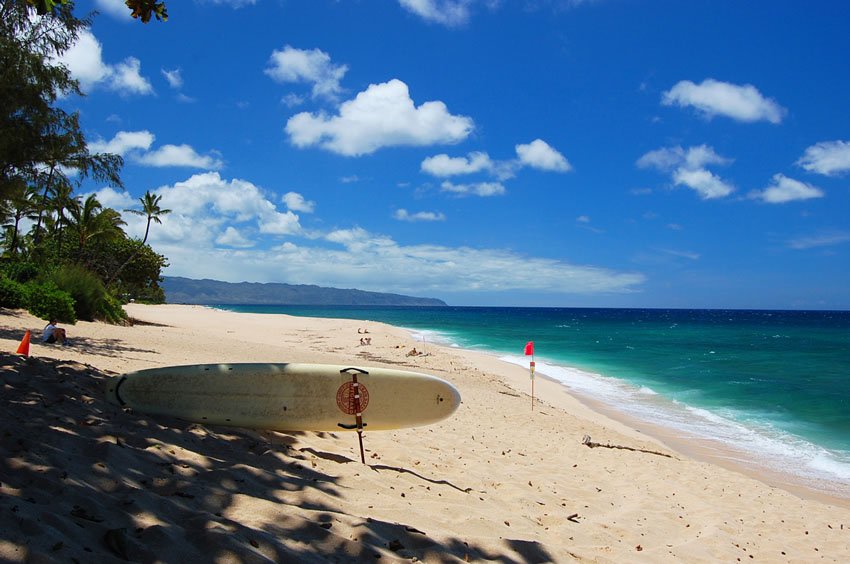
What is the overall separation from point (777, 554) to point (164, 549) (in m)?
5.19

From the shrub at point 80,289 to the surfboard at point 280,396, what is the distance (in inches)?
599

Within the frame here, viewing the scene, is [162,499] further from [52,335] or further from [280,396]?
[52,335]

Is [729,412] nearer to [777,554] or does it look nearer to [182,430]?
[777,554]

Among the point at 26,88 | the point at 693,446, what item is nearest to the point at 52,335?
the point at 26,88

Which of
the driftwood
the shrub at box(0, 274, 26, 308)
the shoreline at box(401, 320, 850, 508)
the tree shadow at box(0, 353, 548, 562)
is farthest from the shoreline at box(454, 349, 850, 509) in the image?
the shrub at box(0, 274, 26, 308)

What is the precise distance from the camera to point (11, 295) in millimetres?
16172

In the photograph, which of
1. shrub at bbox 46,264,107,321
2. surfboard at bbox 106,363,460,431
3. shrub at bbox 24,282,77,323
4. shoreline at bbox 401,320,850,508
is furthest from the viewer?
shrub at bbox 46,264,107,321

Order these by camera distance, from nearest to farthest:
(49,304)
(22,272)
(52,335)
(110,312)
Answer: (52,335)
(49,304)
(22,272)
(110,312)

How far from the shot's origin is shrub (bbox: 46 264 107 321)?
1830 cm

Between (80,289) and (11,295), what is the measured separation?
233 centimetres

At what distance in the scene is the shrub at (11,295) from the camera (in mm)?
16047

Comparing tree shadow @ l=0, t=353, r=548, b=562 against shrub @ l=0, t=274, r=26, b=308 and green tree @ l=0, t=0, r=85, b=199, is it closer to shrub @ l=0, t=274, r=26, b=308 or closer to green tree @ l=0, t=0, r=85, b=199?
green tree @ l=0, t=0, r=85, b=199

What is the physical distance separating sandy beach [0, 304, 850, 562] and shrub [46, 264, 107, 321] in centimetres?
1145

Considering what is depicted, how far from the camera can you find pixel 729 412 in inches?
572
